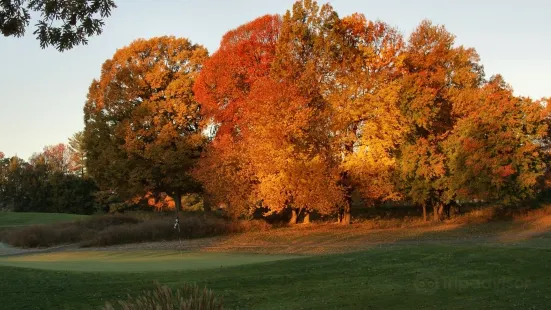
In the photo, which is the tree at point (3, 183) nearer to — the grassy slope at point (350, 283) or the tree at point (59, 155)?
the tree at point (59, 155)

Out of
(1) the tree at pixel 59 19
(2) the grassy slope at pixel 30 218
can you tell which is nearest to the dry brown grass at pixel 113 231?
(2) the grassy slope at pixel 30 218

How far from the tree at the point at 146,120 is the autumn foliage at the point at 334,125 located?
6.5 inches

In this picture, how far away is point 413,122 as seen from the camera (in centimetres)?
3775

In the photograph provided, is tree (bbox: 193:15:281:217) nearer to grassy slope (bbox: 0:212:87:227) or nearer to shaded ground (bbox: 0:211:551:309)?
shaded ground (bbox: 0:211:551:309)

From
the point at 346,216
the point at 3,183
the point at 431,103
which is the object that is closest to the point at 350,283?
the point at 431,103

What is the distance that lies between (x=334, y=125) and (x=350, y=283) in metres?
22.7

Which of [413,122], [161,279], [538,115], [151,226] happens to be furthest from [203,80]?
[161,279]

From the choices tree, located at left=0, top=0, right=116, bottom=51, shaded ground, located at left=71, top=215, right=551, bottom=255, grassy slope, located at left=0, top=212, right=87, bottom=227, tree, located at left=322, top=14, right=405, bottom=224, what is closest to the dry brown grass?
shaded ground, located at left=71, top=215, right=551, bottom=255

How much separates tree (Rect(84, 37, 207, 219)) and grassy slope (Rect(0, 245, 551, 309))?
86.9 ft

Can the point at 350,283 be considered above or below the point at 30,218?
below

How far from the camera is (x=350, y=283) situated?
13.0m

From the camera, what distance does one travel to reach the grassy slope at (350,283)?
1098 centimetres

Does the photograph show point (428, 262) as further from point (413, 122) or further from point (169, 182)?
point (169, 182)

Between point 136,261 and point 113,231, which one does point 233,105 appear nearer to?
point 113,231
